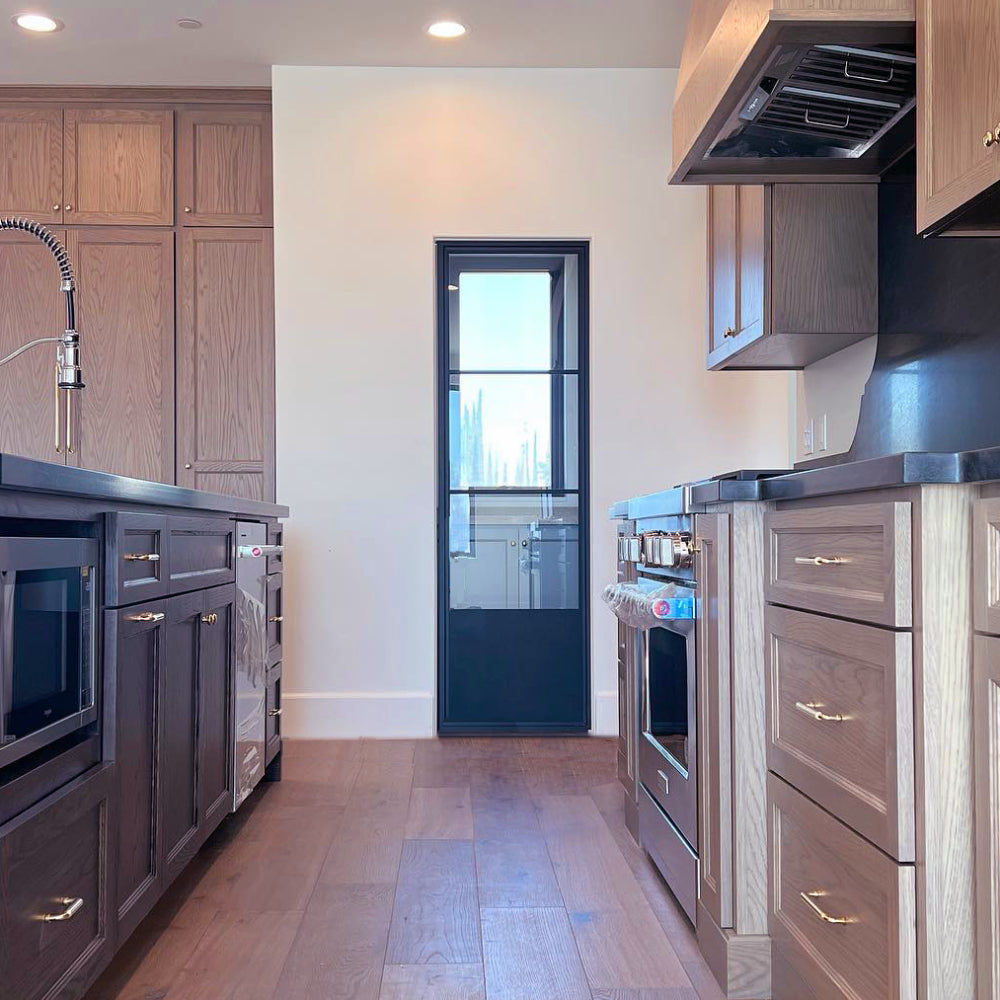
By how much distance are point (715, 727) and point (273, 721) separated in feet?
6.12

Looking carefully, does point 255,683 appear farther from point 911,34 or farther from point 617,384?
point 911,34

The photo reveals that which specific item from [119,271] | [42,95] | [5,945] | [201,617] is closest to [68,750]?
[5,945]

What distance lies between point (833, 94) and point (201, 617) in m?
1.73

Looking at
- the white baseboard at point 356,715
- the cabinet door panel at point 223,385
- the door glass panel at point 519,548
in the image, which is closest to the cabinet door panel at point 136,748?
the white baseboard at point 356,715

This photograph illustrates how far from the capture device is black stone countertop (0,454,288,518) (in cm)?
135

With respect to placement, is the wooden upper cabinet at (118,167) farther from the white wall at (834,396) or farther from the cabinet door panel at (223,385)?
the white wall at (834,396)

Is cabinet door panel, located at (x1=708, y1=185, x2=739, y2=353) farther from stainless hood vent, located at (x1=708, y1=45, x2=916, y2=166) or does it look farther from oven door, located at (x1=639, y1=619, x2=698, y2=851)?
oven door, located at (x1=639, y1=619, x2=698, y2=851)

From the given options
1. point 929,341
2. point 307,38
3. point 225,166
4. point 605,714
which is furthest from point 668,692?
point 225,166

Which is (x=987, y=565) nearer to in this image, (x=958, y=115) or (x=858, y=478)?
(x=858, y=478)

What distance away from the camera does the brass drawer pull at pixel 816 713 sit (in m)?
1.48

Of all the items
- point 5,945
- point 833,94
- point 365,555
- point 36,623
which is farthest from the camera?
point 365,555

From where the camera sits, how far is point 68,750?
5.21 ft

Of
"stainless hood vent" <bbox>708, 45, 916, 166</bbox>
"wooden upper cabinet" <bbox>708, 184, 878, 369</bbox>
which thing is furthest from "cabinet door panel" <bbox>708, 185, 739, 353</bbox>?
"stainless hood vent" <bbox>708, 45, 916, 166</bbox>

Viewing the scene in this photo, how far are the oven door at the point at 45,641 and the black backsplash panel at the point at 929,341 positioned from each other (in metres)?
1.55
